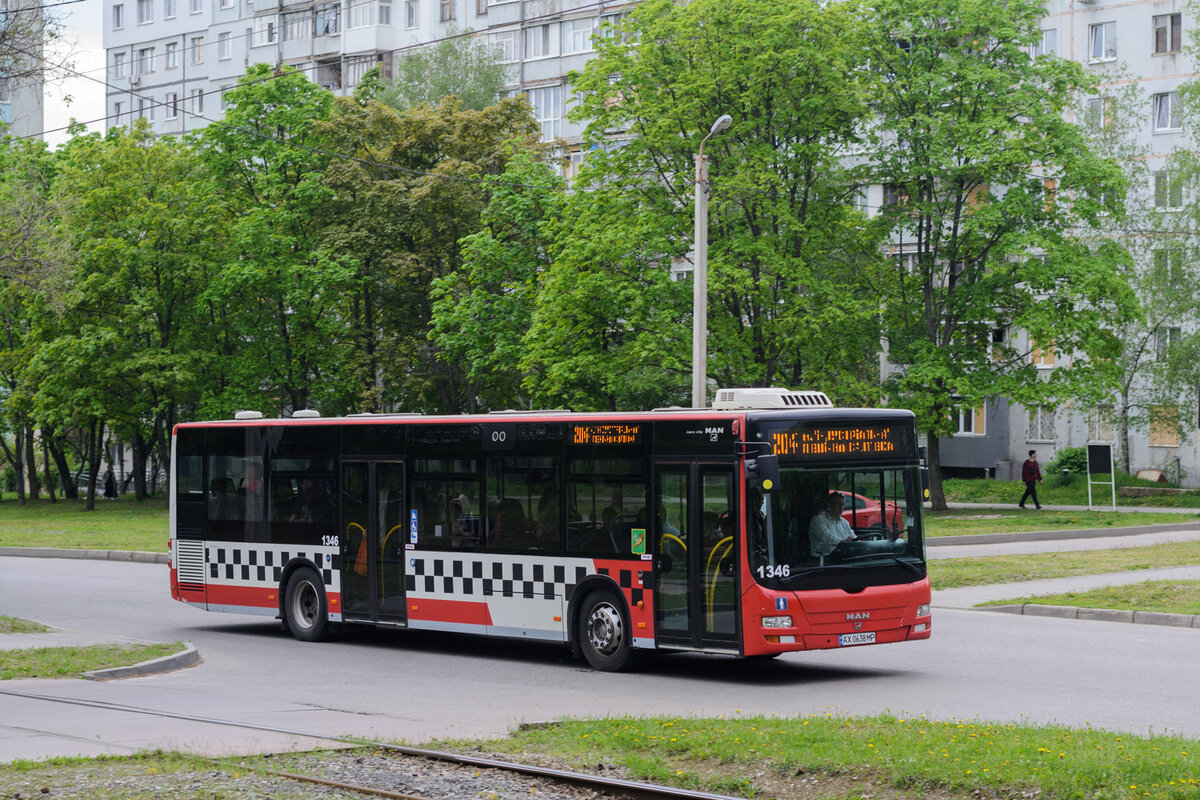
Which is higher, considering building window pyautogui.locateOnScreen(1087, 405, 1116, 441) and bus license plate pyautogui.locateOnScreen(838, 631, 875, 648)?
building window pyautogui.locateOnScreen(1087, 405, 1116, 441)

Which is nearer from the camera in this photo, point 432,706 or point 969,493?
point 432,706

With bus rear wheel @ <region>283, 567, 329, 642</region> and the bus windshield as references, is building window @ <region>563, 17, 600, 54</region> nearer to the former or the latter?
bus rear wheel @ <region>283, 567, 329, 642</region>

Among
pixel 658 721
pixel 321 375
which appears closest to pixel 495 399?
pixel 321 375

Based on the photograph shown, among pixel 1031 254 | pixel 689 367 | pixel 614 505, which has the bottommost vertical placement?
pixel 614 505

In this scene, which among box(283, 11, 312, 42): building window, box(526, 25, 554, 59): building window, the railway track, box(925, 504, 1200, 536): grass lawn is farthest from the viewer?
box(283, 11, 312, 42): building window

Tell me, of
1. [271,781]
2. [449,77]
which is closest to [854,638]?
[271,781]

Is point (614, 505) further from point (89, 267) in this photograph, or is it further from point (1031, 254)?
point (89, 267)

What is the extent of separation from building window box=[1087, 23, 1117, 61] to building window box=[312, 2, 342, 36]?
132 feet

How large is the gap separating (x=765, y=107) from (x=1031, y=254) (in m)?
9.60

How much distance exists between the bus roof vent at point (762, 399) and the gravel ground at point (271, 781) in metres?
6.21

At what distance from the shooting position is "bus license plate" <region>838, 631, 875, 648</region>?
14023 mm

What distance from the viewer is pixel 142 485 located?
6025cm

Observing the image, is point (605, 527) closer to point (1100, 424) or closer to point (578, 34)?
point (1100, 424)

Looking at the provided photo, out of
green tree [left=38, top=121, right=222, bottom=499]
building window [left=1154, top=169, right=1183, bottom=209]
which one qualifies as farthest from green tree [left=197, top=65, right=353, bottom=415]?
building window [left=1154, top=169, right=1183, bottom=209]
